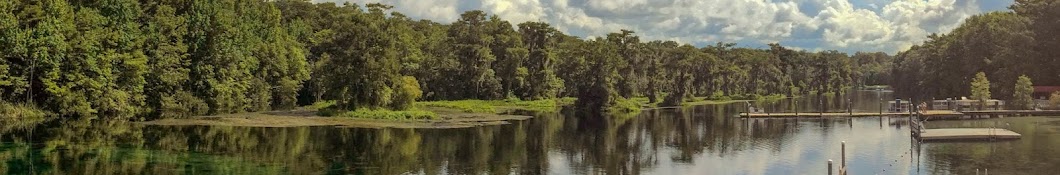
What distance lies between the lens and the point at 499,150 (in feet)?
146

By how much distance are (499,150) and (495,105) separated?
5616 cm

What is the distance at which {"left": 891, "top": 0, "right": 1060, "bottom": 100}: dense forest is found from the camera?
92.1 meters

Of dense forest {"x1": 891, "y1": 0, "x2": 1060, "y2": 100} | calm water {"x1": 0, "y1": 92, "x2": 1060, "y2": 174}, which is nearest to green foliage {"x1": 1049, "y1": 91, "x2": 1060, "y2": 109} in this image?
dense forest {"x1": 891, "y1": 0, "x2": 1060, "y2": 100}

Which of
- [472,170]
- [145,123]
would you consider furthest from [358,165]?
[145,123]

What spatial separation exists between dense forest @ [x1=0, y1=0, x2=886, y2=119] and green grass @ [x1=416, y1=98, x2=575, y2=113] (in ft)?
11.6

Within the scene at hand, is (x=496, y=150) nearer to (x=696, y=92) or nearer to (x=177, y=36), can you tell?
(x=177, y=36)

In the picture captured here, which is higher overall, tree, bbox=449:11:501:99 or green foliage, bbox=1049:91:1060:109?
tree, bbox=449:11:501:99

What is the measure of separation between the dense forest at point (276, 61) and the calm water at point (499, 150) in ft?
15.6

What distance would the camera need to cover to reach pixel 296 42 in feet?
289

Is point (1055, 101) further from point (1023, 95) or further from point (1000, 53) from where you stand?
point (1000, 53)

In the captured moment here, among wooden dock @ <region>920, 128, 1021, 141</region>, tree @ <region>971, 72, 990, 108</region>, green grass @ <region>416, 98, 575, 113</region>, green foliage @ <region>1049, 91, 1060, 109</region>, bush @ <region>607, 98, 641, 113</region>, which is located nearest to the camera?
wooden dock @ <region>920, 128, 1021, 141</region>

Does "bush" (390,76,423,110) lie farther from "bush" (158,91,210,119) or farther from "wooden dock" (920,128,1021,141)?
"wooden dock" (920,128,1021,141)

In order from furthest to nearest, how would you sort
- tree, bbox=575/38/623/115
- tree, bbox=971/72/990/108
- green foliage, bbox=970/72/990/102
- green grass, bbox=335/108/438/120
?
tree, bbox=575/38/623/115 → green foliage, bbox=970/72/990/102 → tree, bbox=971/72/990/108 → green grass, bbox=335/108/438/120

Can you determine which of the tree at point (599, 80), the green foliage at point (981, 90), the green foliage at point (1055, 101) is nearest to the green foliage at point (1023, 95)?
the green foliage at point (981, 90)
